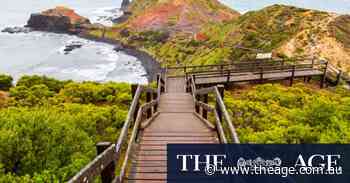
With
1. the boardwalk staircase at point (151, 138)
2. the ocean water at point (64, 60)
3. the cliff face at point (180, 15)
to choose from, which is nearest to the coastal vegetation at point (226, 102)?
the boardwalk staircase at point (151, 138)

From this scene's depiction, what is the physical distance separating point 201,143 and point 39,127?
4.23m

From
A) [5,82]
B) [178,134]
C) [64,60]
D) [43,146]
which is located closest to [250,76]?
[178,134]

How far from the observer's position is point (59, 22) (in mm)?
90438

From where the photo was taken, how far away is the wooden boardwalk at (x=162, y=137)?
5992mm

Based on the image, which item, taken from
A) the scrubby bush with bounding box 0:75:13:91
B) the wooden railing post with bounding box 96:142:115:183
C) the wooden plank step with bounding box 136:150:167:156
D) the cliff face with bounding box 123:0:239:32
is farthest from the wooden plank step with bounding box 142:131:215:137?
the cliff face with bounding box 123:0:239:32

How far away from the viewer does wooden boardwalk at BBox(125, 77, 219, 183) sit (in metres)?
5.99

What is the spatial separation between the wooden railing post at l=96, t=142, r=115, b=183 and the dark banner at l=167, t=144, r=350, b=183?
1.41m

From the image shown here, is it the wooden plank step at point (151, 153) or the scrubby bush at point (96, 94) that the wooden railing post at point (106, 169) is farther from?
the scrubby bush at point (96, 94)

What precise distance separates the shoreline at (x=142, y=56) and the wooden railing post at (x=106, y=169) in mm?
36349

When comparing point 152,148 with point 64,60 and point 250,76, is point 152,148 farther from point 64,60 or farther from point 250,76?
point 64,60

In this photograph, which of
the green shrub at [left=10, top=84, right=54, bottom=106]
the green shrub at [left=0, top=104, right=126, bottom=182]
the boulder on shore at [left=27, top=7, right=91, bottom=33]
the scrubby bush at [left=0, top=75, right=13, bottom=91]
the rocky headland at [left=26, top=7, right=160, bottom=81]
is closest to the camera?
the green shrub at [left=0, top=104, right=126, bottom=182]

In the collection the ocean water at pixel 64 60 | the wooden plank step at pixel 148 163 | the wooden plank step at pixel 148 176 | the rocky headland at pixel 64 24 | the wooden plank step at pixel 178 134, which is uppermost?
the rocky headland at pixel 64 24

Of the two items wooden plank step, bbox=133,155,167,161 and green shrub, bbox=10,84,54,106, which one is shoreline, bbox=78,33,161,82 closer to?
green shrub, bbox=10,84,54,106

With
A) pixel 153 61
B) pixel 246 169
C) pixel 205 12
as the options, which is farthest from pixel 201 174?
pixel 205 12
